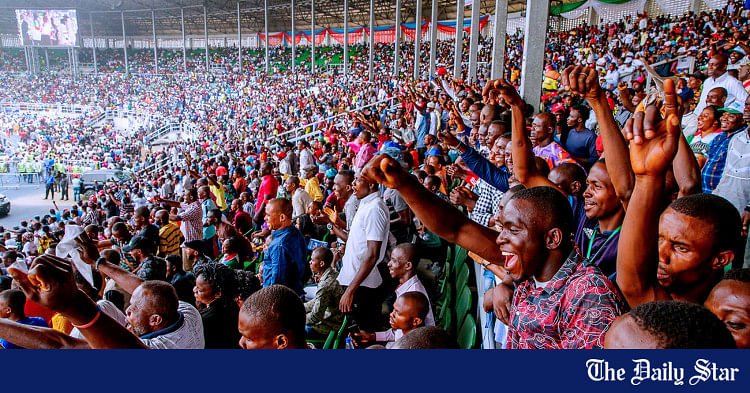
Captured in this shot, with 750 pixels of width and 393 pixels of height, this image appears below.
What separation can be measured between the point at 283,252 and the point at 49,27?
4252cm

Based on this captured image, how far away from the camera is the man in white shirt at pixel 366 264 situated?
3260 mm

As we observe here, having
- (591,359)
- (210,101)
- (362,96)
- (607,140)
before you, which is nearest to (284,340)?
(591,359)

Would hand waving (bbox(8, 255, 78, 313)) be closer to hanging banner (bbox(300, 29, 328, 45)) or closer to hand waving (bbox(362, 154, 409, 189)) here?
hand waving (bbox(362, 154, 409, 189))

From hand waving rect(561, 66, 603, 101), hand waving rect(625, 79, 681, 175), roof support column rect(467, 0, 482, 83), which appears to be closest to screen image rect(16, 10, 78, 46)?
roof support column rect(467, 0, 482, 83)

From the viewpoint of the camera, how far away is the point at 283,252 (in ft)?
11.2

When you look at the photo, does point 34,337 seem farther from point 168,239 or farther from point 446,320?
point 168,239

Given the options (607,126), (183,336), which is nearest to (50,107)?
(183,336)

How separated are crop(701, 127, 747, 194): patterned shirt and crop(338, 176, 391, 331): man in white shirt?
2208mm

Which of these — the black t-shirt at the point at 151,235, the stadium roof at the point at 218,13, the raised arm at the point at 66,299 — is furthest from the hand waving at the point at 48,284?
the stadium roof at the point at 218,13

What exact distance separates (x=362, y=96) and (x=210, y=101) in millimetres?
17020

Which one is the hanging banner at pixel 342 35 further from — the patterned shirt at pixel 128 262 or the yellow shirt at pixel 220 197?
the patterned shirt at pixel 128 262

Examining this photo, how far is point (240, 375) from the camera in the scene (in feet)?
4.43

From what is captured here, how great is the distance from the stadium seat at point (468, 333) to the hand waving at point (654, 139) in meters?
1.23

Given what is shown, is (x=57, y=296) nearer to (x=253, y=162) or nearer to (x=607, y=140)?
(x=607, y=140)
